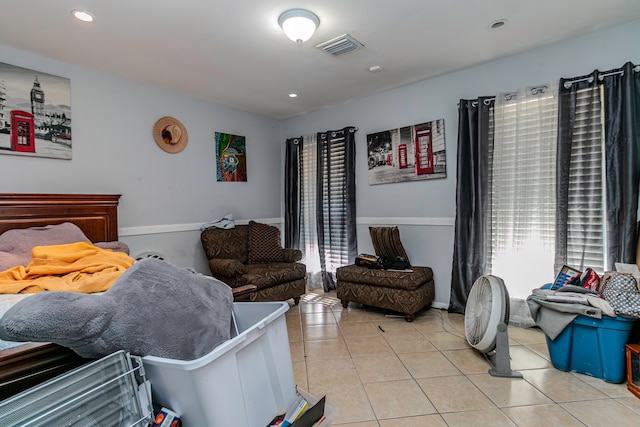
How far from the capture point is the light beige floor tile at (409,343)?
254cm

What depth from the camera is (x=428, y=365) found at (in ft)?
7.49

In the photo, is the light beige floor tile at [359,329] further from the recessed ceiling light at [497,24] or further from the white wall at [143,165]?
the recessed ceiling light at [497,24]

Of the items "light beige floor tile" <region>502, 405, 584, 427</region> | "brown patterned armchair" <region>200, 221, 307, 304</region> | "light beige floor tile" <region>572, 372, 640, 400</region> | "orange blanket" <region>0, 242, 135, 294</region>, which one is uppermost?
"orange blanket" <region>0, 242, 135, 294</region>

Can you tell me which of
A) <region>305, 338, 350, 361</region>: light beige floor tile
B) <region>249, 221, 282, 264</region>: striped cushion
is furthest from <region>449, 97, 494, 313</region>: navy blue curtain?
<region>249, 221, 282, 264</region>: striped cushion

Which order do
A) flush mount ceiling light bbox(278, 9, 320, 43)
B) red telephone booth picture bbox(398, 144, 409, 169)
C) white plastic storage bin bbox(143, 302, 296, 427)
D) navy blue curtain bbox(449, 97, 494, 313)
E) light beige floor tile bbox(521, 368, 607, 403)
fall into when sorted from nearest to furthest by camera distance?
white plastic storage bin bbox(143, 302, 296, 427) < light beige floor tile bbox(521, 368, 607, 403) < flush mount ceiling light bbox(278, 9, 320, 43) < navy blue curtain bbox(449, 97, 494, 313) < red telephone booth picture bbox(398, 144, 409, 169)

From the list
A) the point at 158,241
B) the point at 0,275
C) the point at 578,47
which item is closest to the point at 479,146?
the point at 578,47

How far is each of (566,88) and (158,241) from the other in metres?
4.18

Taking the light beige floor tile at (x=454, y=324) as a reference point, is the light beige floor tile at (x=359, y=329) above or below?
below

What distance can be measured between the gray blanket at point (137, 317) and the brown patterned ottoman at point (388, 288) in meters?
2.47

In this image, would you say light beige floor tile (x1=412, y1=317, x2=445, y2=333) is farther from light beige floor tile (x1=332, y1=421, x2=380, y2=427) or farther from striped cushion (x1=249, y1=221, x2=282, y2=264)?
striped cushion (x1=249, y1=221, x2=282, y2=264)

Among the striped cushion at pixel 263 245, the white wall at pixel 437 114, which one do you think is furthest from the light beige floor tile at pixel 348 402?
the striped cushion at pixel 263 245

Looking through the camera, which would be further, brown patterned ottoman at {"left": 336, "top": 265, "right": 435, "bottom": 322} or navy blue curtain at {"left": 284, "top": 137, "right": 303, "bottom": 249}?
navy blue curtain at {"left": 284, "top": 137, "right": 303, "bottom": 249}

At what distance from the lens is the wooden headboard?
2.42 meters

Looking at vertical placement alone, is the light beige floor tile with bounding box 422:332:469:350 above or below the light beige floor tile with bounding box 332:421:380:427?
above
